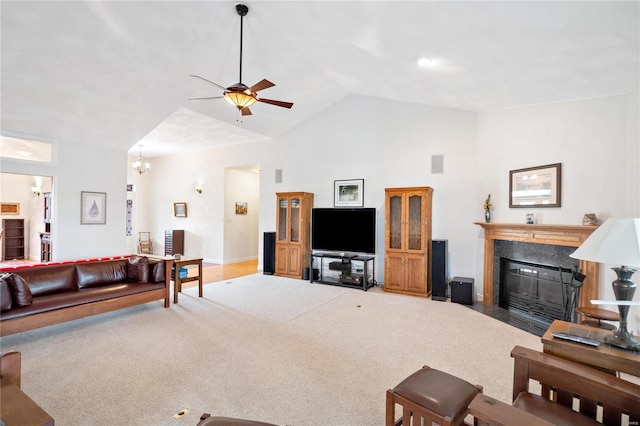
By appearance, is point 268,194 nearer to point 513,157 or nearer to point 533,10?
point 513,157

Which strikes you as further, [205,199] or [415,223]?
[205,199]

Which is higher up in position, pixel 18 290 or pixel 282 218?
pixel 282 218

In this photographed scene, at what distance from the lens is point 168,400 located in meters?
2.40

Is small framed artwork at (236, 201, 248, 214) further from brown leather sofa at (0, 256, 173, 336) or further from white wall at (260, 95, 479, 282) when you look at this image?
brown leather sofa at (0, 256, 173, 336)

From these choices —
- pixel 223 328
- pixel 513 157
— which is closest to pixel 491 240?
pixel 513 157

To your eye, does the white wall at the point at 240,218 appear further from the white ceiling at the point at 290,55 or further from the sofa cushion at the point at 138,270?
the sofa cushion at the point at 138,270

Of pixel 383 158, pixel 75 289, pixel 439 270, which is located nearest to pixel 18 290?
pixel 75 289

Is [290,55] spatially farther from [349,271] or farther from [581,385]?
[581,385]

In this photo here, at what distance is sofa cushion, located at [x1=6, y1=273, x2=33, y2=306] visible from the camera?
3369mm

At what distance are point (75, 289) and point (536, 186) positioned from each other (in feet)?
20.6

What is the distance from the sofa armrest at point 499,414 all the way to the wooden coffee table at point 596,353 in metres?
0.68

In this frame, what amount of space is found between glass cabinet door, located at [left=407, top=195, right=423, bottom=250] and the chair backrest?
146 inches

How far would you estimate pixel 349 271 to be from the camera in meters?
6.38

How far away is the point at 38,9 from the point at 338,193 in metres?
5.15
